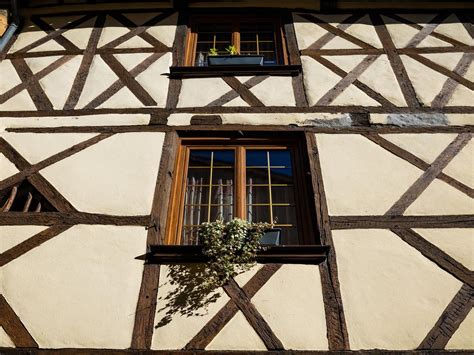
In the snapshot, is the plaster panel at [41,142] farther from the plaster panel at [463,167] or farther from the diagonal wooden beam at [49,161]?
the plaster panel at [463,167]

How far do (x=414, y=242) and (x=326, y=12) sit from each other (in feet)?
12.9

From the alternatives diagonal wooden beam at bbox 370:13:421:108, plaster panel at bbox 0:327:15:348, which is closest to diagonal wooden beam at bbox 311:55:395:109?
diagonal wooden beam at bbox 370:13:421:108

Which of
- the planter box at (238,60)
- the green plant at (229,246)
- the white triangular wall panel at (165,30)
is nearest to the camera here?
the green plant at (229,246)

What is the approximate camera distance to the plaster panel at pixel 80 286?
3369 mm

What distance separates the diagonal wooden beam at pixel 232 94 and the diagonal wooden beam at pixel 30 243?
6.98ft

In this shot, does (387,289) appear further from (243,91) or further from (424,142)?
(243,91)

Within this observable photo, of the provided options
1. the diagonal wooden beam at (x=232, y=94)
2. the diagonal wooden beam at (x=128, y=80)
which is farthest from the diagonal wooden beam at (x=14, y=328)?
the diagonal wooden beam at (x=232, y=94)

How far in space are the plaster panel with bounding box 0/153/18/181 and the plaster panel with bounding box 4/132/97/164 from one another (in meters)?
0.15

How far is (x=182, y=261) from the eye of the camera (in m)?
3.75

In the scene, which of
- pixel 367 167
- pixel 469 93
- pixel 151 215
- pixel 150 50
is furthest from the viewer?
pixel 150 50

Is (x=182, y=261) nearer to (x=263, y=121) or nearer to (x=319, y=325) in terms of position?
(x=319, y=325)

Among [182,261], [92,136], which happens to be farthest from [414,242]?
[92,136]

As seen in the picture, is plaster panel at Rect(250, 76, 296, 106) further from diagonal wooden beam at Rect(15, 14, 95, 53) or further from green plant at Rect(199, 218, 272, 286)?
diagonal wooden beam at Rect(15, 14, 95, 53)

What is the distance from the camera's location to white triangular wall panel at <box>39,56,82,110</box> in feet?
17.3
